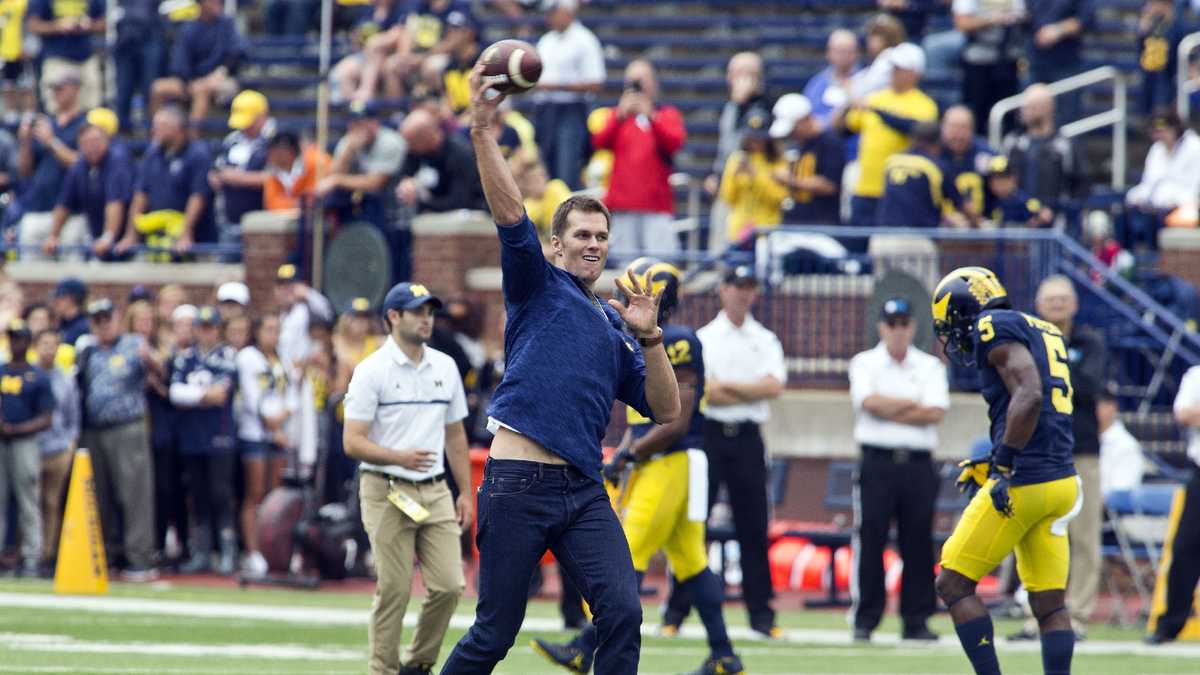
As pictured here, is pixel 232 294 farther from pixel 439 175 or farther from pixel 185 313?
pixel 439 175

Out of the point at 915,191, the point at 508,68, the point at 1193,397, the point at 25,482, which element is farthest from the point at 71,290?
the point at 508,68

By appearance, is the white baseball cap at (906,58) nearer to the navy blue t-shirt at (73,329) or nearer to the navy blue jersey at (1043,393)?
the navy blue t-shirt at (73,329)

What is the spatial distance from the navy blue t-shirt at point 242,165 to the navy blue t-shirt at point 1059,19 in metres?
7.69

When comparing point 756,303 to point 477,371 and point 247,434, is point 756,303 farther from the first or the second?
point 247,434

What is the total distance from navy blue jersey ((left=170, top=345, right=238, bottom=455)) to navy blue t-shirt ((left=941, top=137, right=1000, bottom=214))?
20.1 ft

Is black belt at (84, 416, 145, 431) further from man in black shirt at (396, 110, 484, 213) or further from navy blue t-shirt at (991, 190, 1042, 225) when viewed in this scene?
navy blue t-shirt at (991, 190, 1042, 225)

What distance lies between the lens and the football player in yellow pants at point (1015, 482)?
9.85 metres

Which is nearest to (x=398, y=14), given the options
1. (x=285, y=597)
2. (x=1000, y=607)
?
(x=285, y=597)

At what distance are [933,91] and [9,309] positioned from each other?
9370mm

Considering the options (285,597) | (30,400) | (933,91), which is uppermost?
(933,91)

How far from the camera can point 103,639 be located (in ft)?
41.0

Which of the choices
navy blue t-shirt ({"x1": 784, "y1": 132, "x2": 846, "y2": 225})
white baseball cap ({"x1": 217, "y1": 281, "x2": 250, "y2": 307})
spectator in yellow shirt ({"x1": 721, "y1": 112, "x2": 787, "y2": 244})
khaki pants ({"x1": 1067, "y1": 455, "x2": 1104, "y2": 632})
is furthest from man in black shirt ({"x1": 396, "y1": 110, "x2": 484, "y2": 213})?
khaki pants ({"x1": 1067, "y1": 455, "x2": 1104, "y2": 632})

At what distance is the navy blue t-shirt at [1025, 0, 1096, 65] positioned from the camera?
20656 millimetres

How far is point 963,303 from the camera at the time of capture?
10188mm
